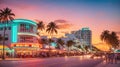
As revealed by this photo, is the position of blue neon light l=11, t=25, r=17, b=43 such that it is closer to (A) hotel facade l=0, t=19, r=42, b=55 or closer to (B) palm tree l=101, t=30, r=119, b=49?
(A) hotel facade l=0, t=19, r=42, b=55

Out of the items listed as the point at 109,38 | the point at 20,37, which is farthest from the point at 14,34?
the point at 109,38

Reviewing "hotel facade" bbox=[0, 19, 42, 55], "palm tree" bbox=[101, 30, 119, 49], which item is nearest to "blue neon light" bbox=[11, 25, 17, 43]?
"hotel facade" bbox=[0, 19, 42, 55]

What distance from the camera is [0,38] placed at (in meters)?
68.2

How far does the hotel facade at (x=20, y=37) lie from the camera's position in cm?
6750

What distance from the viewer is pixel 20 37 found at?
6994cm

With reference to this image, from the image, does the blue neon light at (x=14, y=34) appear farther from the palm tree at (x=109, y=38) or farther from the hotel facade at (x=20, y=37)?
the palm tree at (x=109, y=38)

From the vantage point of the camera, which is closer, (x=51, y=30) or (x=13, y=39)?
(x=13, y=39)

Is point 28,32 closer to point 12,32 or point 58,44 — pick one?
point 12,32

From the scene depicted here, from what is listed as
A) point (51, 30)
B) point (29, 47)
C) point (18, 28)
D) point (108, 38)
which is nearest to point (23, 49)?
point (29, 47)

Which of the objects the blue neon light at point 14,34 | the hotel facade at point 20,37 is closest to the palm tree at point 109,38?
the hotel facade at point 20,37

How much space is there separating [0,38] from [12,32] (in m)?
3.34

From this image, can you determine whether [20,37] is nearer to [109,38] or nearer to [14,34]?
[14,34]

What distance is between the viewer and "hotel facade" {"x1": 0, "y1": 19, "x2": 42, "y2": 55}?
67500mm

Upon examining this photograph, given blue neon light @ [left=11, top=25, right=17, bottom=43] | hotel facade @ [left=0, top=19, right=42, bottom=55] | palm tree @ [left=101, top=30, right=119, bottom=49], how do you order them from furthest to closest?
palm tree @ [left=101, top=30, right=119, bottom=49] → blue neon light @ [left=11, top=25, right=17, bottom=43] → hotel facade @ [left=0, top=19, right=42, bottom=55]
